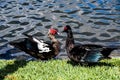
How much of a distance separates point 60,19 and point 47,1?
10893mm

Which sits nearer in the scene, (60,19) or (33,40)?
(33,40)

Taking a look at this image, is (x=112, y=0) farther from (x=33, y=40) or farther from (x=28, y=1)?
(x=33, y=40)

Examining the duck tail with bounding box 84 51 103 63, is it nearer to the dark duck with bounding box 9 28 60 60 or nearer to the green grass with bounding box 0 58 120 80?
the green grass with bounding box 0 58 120 80

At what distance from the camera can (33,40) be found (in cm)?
1519

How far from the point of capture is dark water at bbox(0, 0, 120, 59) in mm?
24266

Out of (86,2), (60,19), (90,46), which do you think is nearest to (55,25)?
(60,19)

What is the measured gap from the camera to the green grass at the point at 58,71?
1222 centimetres

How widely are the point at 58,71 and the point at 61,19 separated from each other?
17.3 metres

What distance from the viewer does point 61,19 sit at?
3019 cm

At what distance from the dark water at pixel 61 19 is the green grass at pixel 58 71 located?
648cm

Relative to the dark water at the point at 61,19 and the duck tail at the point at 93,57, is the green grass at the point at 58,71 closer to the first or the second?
the duck tail at the point at 93,57

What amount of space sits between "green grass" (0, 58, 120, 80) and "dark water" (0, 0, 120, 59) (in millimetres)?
6479

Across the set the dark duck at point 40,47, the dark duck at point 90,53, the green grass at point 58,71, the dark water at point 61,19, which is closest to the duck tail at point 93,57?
the dark duck at point 90,53

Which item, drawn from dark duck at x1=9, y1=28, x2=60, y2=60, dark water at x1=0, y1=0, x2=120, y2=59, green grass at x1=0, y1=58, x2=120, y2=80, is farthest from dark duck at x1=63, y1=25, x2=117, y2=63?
dark water at x1=0, y1=0, x2=120, y2=59
